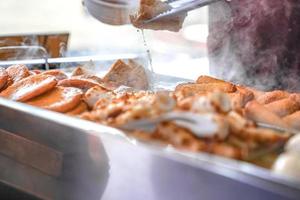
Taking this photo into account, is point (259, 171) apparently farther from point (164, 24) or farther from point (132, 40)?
point (132, 40)

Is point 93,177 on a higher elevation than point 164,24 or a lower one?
lower

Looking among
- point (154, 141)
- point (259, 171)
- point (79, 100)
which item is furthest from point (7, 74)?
point (259, 171)

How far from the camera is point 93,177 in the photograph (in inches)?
62.9

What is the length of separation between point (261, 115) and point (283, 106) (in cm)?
33

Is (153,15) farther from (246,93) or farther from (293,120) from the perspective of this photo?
(293,120)

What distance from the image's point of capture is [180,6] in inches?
86.5

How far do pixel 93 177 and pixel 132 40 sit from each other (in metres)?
6.07

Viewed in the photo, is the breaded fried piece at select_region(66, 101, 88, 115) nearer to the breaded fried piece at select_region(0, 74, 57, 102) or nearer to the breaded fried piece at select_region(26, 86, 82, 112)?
the breaded fried piece at select_region(26, 86, 82, 112)

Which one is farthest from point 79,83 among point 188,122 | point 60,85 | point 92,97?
point 188,122

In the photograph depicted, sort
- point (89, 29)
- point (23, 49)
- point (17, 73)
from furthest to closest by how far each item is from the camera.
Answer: point (89, 29) < point (23, 49) < point (17, 73)

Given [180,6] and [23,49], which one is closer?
[180,6]

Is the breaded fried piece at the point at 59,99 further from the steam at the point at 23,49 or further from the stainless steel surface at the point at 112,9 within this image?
the steam at the point at 23,49

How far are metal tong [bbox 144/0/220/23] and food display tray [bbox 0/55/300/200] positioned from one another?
83 centimetres

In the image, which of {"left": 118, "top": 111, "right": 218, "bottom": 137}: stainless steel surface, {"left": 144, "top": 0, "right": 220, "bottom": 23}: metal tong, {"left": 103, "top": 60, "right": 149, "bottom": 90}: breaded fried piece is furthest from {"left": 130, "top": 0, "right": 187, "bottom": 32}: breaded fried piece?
{"left": 118, "top": 111, "right": 218, "bottom": 137}: stainless steel surface
